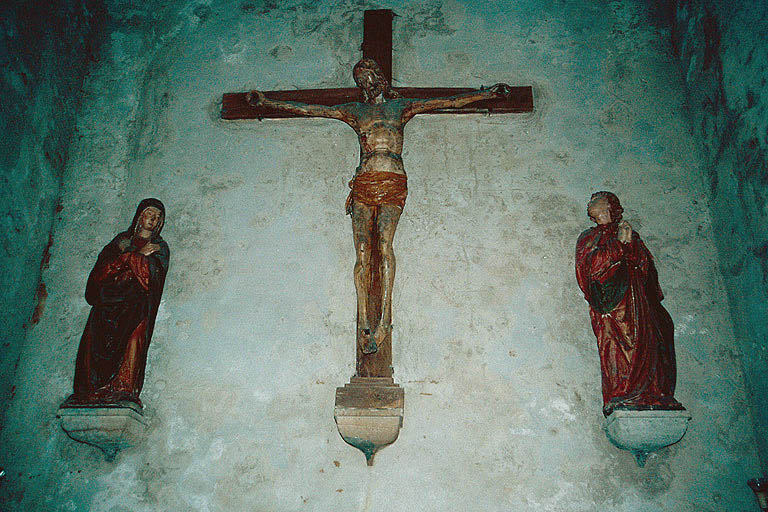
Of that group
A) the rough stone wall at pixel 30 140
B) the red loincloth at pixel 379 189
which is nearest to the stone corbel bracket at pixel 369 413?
the red loincloth at pixel 379 189

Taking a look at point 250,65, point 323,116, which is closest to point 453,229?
point 323,116

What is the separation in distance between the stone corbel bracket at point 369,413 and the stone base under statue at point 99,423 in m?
1.31

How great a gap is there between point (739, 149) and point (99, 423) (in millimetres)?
4536

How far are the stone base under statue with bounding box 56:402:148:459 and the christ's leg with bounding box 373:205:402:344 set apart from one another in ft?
5.23

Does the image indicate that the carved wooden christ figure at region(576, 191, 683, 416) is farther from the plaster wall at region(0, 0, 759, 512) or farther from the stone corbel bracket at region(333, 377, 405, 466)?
the stone corbel bracket at region(333, 377, 405, 466)

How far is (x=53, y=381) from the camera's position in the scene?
149 inches

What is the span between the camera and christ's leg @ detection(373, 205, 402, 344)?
11.2 feet

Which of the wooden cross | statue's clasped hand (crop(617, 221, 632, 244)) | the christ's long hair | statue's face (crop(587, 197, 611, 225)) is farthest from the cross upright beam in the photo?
statue's clasped hand (crop(617, 221, 632, 244))

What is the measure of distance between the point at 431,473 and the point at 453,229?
1686 millimetres

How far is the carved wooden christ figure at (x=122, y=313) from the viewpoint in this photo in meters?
3.53

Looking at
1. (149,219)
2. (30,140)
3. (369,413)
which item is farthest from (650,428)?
(30,140)

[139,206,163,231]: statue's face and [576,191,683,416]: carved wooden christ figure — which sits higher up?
[139,206,163,231]: statue's face

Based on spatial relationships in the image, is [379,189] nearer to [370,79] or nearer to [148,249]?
[370,79]

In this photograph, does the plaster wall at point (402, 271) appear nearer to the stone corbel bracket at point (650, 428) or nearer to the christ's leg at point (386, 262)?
the stone corbel bracket at point (650, 428)
